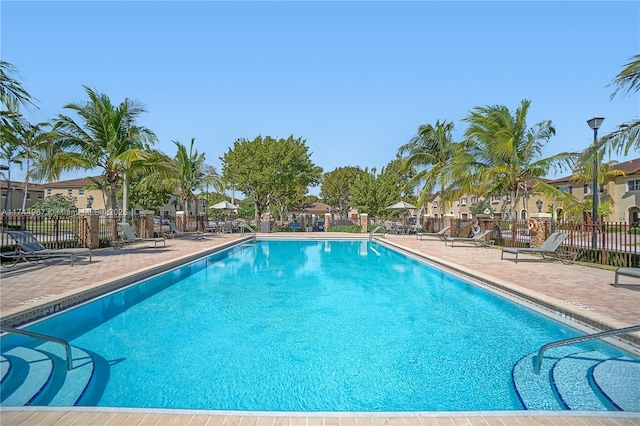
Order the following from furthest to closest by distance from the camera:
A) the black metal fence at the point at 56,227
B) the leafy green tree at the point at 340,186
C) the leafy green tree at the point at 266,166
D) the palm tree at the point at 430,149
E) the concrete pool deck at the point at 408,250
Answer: the leafy green tree at the point at 340,186
the leafy green tree at the point at 266,166
the palm tree at the point at 430,149
the black metal fence at the point at 56,227
the concrete pool deck at the point at 408,250

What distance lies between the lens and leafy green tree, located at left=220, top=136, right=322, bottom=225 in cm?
2855

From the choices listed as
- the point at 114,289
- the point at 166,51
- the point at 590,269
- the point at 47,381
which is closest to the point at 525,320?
the point at 590,269

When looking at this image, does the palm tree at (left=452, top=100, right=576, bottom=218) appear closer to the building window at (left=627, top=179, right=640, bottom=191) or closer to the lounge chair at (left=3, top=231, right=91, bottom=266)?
the lounge chair at (left=3, top=231, right=91, bottom=266)

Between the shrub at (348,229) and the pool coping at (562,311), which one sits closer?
the pool coping at (562,311)

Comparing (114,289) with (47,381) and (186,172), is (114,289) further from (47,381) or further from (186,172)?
(186,172)

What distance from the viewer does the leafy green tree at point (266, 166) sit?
93.7 ft

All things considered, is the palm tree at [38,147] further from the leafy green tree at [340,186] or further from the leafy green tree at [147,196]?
the leafy green tree at [340,186]

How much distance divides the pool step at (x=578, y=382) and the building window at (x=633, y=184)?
36.1 metres

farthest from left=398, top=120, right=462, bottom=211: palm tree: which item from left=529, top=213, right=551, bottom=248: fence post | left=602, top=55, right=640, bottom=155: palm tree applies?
left=602, top=55, right=640, bottom=155: palm tree

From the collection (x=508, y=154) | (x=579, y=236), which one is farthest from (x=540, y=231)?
(x=508, y=154)

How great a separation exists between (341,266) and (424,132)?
57.1 ft

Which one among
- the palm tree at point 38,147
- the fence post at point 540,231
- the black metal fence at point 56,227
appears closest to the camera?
the palm tree at point 38,147

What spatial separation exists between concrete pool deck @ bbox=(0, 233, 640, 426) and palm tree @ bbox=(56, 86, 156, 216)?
3.72 metres

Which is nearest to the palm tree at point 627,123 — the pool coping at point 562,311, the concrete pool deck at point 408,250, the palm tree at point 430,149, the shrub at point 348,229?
the concrete pool deck at point 408,250
